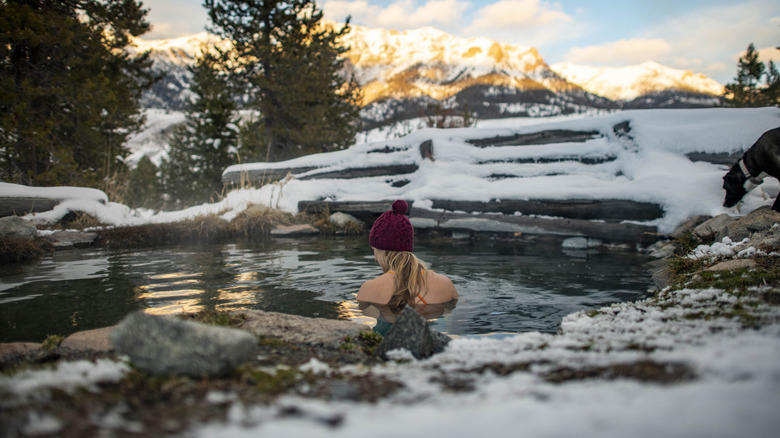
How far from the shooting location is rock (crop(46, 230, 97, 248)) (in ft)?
24.2

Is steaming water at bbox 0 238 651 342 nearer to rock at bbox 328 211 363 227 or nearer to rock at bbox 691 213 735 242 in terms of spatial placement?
rock at bbox 691 213 735 242

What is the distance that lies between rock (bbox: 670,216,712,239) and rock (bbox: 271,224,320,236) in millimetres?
7049

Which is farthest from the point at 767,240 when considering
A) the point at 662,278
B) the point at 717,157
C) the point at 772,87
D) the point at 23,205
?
the point at 772,87

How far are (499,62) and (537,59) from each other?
22.7 m

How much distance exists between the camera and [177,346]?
4.81 feet

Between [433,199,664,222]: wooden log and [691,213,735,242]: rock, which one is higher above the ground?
[433,199,664,222]: wooden log

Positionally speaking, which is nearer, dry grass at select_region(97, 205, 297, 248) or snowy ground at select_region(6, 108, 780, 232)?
snowy ground at select_region(6, 108, 780, 232)

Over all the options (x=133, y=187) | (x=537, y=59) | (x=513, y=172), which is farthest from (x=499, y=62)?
(x=513, y=172)

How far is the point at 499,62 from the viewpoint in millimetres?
182250

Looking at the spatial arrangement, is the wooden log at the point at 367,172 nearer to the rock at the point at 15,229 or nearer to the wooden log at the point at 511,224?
the wooden log at the point at 511,224

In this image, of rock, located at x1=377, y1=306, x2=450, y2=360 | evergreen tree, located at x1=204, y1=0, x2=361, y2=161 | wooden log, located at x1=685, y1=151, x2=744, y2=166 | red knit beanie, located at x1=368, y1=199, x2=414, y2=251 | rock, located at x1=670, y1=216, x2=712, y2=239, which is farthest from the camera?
evergreen tree, located at x1=204, y1=0, x2=361, y2=161

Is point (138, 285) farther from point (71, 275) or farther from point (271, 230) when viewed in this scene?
point (271, 230)

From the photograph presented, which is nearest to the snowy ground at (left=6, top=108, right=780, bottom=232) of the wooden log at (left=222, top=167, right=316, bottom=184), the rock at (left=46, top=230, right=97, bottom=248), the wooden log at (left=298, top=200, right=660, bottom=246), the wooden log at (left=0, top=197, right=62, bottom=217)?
the wooden log at (left=0, top=197, right=62, bottom=217)

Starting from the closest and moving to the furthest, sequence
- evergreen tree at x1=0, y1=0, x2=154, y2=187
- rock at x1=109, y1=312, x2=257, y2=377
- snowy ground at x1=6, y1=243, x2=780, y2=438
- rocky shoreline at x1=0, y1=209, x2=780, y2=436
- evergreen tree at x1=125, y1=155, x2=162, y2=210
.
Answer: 1. snowy ground at x1=6, y1=243, x2=780, y2=438
2. rocky shoreline at x1=0, y1=209, x2=780, y2=436
3. rock at x1=109, y1=312, x2=257, y2=377
4. evergreen tree at x1=0, y1=0, x2=154, y2=187
5. evergreen tree at x1=125, y1=155, x2=162, y2=210
